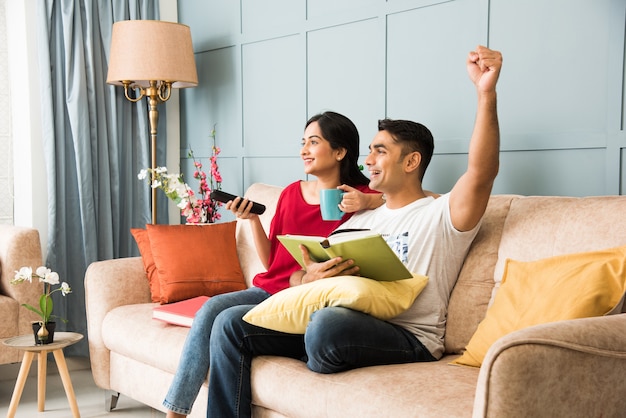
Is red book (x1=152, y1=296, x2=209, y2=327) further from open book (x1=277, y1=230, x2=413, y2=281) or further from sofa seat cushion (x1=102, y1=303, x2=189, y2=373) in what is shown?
open book (x1=277, y1=230, x2=413, y2=281)

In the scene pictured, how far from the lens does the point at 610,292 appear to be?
184 centimetres

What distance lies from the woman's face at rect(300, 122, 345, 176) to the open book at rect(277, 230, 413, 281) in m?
0.57

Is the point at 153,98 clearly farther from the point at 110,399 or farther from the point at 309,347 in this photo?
the point at 309,347

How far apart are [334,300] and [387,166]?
533mm

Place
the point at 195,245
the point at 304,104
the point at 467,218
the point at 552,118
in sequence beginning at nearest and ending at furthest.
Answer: the point at 467,218
the point at 552,118
the point at 195,245
the point at 304,104

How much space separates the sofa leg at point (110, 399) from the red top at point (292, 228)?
871mm

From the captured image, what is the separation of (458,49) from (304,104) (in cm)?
96

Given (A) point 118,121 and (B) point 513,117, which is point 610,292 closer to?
(B) point 513,117

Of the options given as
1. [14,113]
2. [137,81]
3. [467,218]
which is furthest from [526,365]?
→ [14,113]

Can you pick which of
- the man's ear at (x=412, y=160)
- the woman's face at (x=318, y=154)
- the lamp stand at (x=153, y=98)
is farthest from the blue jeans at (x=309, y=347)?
the lamp stand at (x=153, y=98)

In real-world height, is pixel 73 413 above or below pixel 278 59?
below

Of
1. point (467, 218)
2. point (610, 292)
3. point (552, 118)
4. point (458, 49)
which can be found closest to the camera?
point (610, 292)

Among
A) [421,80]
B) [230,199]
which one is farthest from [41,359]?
[421,80]

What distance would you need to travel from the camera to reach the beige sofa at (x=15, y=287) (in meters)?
3.26
